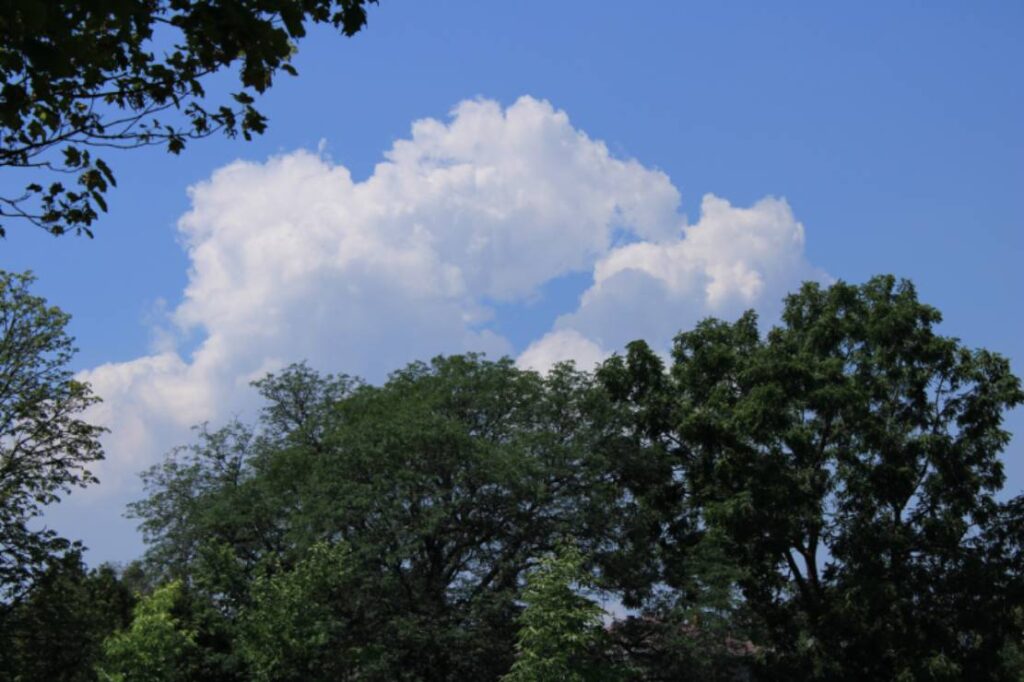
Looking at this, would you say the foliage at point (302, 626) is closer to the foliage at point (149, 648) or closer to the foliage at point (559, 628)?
the foliage at point (149, 648)

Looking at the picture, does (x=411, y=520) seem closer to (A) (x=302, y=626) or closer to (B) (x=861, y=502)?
(A) (x=302, y=626)

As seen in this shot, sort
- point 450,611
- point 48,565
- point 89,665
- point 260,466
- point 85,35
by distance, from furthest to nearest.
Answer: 1. point 260,466
2. point 450,611
3. point 89,665
4. point 48,565
5. point 85,35

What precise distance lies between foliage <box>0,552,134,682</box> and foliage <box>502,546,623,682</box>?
32.5 ft

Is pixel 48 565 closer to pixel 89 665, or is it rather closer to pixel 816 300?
pixel 89 665

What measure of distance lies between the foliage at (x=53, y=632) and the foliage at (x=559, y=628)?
992 cm

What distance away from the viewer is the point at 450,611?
2638 cm

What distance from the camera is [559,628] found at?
22094 millimetres

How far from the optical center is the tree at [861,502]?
2672 cm

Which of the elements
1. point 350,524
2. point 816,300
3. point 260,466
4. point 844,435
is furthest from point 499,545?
point 816,300

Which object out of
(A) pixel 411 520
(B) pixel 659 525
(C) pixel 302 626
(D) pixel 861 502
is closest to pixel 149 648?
(C) pixel 302 626

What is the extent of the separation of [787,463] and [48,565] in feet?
60.7

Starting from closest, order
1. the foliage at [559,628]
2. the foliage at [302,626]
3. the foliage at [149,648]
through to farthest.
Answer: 1. the foliage at [559,628]
2. the foliage at [302,626]
3. the foliage at [149,648]

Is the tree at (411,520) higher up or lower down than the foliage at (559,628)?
higher up

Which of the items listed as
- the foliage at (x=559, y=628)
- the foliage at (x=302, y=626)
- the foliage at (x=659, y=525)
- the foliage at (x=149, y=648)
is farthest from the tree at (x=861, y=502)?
the foliage at (x=149, y=648)
